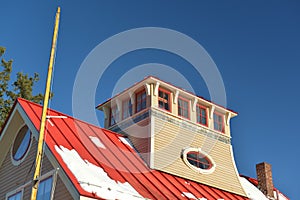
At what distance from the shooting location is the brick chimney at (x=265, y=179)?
27.2 m

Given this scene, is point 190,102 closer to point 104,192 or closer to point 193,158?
point 193,158

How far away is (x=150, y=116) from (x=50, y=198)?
784 cm

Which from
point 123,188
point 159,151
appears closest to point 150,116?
point 159,151

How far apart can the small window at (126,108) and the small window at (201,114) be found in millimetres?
3863

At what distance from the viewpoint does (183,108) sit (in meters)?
25.4

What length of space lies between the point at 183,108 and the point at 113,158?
22.5 ft

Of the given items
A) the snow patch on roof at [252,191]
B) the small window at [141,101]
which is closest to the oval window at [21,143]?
the small window at [141,101]

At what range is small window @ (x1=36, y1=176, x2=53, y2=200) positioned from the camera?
17256mm

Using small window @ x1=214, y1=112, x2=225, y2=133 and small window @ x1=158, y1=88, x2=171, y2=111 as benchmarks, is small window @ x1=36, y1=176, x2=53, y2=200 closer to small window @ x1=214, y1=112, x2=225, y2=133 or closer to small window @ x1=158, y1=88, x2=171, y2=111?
small window @ x1=158, y1=88, x2=171, y2=111

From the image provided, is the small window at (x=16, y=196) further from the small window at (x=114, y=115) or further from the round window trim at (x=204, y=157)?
the round window trim at (x=204, y=157)

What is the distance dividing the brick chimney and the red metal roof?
4620mm

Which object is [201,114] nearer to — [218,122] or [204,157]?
[218,122]

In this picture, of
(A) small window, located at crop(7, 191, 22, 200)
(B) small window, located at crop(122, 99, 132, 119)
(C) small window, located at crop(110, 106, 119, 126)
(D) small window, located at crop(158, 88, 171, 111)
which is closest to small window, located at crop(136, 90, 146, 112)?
(B) small window, located at crop(122, 99, 132, 119)

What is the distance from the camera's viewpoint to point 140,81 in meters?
24.6
